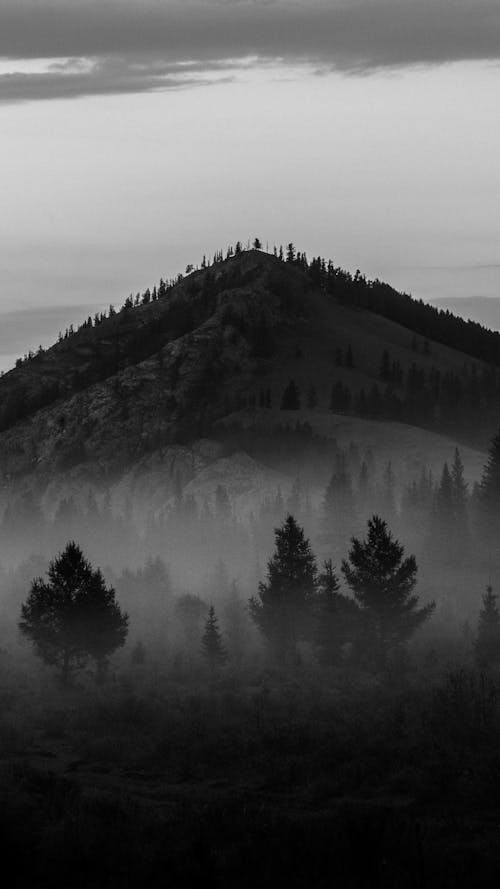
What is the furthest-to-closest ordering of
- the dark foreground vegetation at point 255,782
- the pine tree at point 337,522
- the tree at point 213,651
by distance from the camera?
the pine tree at point 337,522 < the tree at point 213,651 < the dark foreground vegetation at point 255,782

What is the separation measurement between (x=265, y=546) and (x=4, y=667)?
69.3 meters

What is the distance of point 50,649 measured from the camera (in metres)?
61.3

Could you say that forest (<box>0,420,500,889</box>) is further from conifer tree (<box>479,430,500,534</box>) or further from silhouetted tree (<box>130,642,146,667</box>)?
conifer tree (<box>479,430,500,534</box>)

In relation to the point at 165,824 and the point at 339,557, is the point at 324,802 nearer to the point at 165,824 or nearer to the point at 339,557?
the point at 165,824

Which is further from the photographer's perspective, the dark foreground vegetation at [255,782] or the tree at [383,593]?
the tree at [383,593]

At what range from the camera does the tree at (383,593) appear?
6181 centimetres

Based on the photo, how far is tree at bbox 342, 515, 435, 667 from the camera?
61812 millimetres

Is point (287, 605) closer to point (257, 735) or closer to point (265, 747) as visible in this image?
point (257, 735)

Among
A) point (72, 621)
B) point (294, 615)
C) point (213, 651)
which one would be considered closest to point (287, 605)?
point (294, 615)

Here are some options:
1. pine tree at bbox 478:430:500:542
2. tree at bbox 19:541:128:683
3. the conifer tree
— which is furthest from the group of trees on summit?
the conifer tree

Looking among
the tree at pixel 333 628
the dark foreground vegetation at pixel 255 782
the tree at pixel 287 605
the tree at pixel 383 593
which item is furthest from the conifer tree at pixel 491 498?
the dark foreground vegetation at pixel 255 782

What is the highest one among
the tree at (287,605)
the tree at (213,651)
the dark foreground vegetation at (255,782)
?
the tree at (287,605)

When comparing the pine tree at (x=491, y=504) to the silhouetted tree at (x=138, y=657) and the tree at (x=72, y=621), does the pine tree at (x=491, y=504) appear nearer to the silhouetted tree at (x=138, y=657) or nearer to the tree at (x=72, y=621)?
the silhouetted tree at (x=138, y=657)

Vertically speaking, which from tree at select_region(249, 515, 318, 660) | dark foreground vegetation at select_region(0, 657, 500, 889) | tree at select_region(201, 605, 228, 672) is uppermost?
tree at select_region(249, 515, 318, 660)
